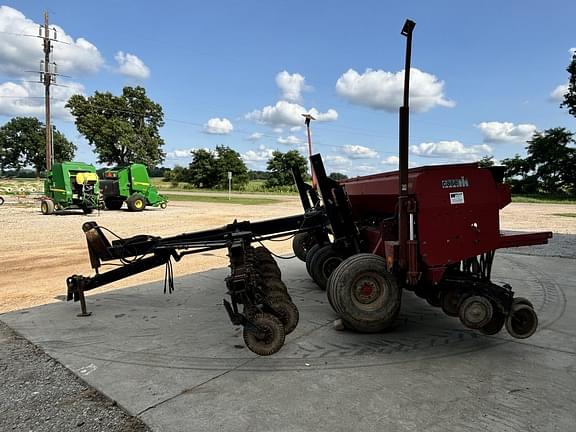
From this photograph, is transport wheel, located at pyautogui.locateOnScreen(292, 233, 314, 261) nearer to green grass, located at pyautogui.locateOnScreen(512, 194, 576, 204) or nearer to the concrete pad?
the concrete pad

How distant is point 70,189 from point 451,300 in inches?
698

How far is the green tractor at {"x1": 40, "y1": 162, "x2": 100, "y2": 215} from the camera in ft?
58.8

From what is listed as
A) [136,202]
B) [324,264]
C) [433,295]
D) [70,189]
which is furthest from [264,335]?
[136,202]

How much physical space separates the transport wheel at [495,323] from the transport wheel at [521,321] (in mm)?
63

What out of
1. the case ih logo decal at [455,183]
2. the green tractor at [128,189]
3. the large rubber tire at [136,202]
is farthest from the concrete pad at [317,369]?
the green tractor at [128,189]

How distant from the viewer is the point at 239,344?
12.6 ft

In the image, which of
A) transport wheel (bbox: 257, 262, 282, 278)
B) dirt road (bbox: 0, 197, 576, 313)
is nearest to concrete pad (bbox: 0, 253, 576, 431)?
transport wheel (bbox: 257, 262, 282, 278)

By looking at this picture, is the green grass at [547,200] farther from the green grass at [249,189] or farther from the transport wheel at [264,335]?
the transport wheel at [264,335]

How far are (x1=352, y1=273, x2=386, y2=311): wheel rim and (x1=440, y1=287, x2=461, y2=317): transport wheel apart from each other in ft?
1.88

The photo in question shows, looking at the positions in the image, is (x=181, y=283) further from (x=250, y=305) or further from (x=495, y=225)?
(x=495, y=225)

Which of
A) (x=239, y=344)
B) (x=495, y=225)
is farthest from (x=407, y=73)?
(x=239, y=344)

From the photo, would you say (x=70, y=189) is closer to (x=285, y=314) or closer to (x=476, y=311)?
(x=285, y=314)

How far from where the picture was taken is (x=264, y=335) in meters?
3.34

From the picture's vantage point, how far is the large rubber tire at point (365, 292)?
3584 mm
